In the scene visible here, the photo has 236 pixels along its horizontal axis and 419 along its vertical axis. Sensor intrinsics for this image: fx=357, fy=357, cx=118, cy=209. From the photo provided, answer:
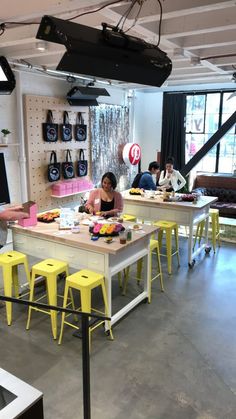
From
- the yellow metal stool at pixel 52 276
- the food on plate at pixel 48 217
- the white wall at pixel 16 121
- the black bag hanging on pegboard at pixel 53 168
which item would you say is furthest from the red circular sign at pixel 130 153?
the yellow metal stool at pixel 52 276

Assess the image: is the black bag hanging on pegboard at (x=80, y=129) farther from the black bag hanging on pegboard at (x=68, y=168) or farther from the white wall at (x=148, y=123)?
the white wall at (x=148, y=123)

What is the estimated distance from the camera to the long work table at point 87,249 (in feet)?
11.2

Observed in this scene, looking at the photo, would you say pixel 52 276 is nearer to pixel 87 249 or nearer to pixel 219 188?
pixel 87 249

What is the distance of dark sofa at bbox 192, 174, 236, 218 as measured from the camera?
25.6ft

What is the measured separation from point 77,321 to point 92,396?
103 cm

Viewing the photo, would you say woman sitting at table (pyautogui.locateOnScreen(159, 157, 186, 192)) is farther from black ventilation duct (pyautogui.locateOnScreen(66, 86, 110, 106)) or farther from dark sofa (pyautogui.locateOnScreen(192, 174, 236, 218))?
black ventilation duct (pyautogui.locateOnScreen(66, 86, 110, 106))

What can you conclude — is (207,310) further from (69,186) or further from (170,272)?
(69,186)

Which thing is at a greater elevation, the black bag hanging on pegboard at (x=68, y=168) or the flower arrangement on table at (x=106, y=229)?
the black bag hanging on pegboard at (x=68, y=168)

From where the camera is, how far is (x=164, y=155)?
877cm

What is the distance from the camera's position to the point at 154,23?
3533mm

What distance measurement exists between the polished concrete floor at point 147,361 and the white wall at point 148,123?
208 inches

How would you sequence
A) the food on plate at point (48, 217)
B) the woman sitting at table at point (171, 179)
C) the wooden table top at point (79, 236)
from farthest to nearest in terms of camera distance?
the woman sitting at table at point (171, 179) → the food on plate at point (48, 217) → the wooden table top at point (79, 236)

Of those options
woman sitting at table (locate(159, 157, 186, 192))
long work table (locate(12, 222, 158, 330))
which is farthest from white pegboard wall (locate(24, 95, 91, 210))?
long work table (locate(12, 222, 158, 330))

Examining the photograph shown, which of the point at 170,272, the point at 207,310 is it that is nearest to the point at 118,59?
the point at 207,310
